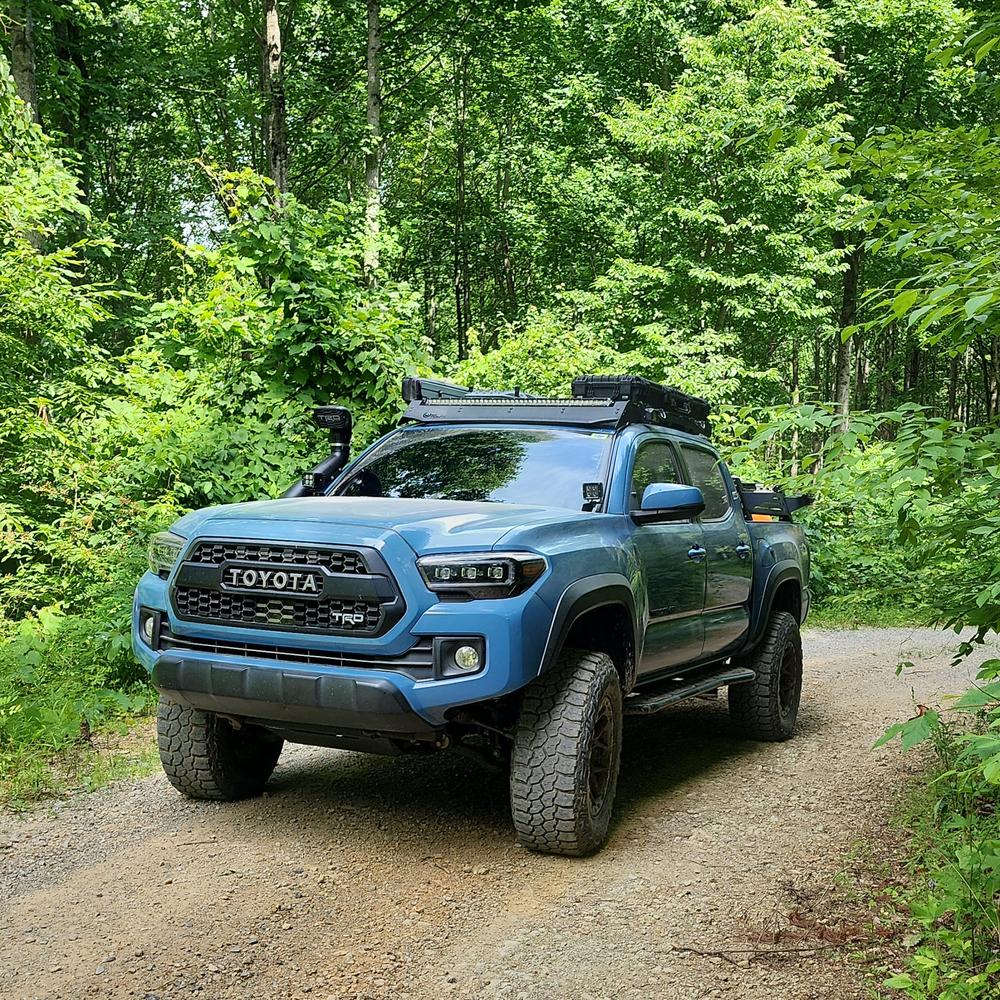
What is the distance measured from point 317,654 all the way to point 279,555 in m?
0.44

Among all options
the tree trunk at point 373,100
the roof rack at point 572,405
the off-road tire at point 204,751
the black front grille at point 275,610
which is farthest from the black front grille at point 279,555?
the tree trunk at point 373,100

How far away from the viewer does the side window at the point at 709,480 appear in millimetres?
6331

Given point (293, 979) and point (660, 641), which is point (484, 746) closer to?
point (660, 641)

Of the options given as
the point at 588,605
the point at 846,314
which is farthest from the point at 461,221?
the point at 588,605

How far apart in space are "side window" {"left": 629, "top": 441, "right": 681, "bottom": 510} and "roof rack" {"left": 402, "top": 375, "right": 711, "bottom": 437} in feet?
0.52

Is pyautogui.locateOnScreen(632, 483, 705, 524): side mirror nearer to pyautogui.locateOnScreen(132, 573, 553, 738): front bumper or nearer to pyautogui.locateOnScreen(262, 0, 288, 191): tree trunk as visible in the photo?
pyautogui.locateOnScreen(132, 573, 553, 738): front bumper

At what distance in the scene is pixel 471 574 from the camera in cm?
405

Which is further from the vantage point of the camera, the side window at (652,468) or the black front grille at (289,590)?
the side window at (652,468)

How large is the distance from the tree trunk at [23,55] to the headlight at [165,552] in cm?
1149

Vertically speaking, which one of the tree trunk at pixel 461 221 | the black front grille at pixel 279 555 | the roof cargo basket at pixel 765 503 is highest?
the tree trunk at pixel 461 221

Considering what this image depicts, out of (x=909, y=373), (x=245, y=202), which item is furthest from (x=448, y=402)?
(x=909, y=373)

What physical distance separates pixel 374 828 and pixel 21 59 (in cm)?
1336

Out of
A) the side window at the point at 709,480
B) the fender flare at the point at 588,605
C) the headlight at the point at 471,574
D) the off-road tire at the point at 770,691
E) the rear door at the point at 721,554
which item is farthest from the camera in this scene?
the off-road tire at the point at 770,691

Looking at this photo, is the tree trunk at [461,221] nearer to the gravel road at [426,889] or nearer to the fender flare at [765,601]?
the fender flare at [765,601]
